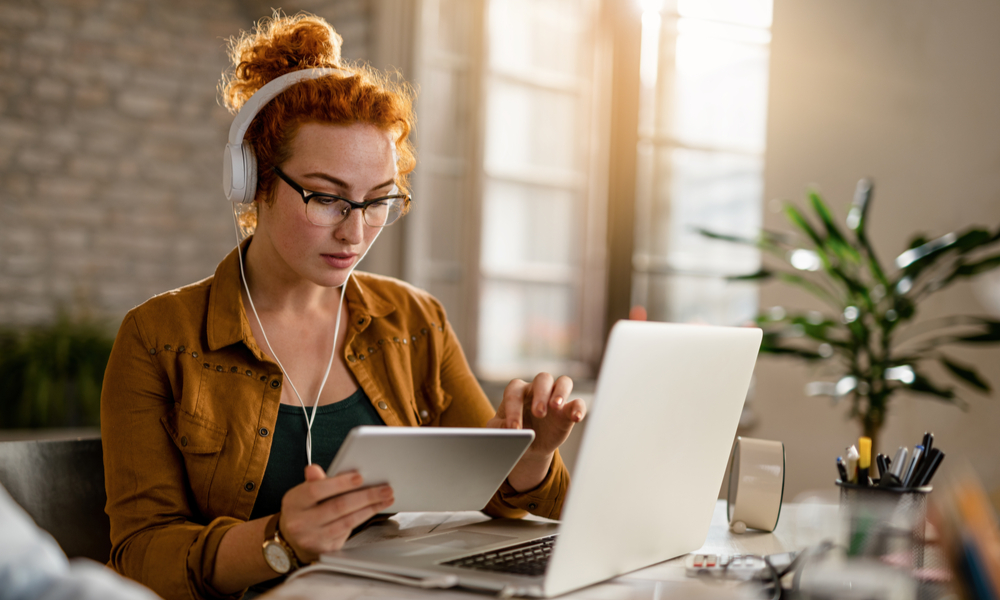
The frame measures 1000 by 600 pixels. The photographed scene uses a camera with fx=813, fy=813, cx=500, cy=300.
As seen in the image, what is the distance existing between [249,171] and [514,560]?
2.42ft

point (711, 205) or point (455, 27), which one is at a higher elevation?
point (455, 27)

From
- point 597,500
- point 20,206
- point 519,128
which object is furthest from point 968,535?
point 20,206

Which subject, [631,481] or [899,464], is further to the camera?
[899,464]

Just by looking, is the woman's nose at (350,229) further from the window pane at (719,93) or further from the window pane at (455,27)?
the window pane at (719,93)

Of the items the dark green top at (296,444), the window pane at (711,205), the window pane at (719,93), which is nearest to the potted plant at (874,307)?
the window pane at (711,205)

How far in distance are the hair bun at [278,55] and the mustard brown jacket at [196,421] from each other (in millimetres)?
299

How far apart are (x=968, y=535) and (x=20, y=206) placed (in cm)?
395

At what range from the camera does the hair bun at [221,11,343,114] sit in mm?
1328

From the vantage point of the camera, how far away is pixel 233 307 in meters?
1.24

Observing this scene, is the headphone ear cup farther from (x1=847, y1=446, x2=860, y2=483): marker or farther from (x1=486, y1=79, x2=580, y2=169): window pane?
(x1=486, y1=79, x2=580, y2=169): window pane

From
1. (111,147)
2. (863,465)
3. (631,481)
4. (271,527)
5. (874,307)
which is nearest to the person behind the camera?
(631,481)

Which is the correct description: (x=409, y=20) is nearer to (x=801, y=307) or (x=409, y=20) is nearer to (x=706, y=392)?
(x=801, y=307)

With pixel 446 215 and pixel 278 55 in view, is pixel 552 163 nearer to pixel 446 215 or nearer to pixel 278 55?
pixel 446 215

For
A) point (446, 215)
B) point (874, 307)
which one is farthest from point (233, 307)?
point (446, 215)
